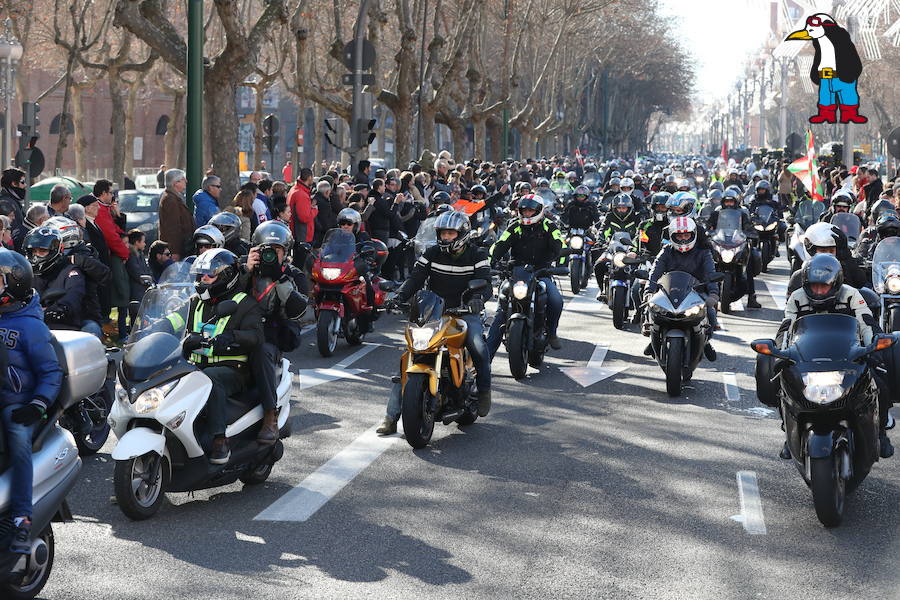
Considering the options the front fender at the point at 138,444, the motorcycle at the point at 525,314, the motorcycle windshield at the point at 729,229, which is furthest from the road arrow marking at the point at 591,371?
the front fender at the point at 138,444

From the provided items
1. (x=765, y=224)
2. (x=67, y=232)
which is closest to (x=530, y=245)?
(x=67, y=232)

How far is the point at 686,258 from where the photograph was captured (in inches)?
544

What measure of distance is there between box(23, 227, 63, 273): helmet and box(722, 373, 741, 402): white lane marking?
18.6ft

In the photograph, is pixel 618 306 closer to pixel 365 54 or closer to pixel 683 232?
pixel 683 232

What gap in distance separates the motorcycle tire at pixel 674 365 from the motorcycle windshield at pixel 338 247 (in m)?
4.27

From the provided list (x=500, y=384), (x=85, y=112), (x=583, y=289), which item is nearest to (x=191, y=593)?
(x=500, y=384)

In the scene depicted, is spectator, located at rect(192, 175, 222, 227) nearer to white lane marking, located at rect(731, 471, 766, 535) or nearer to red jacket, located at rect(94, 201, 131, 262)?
red jacket, located at rect(94, 201, 131, 262)

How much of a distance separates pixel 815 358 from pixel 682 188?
1788 centimetres

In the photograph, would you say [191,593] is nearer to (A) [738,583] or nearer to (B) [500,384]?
(A) [738,583]

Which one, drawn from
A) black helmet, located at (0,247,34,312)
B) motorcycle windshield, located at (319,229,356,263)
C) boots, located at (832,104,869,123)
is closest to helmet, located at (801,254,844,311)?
black helmet, located at (0,247,34,312)

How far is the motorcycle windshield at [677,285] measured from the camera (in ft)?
42.7

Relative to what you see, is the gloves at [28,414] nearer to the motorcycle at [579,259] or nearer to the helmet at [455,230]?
→ the helmet at [455,230]

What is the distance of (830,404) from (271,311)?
3.28 meters

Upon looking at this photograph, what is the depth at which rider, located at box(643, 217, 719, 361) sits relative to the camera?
539 inches
